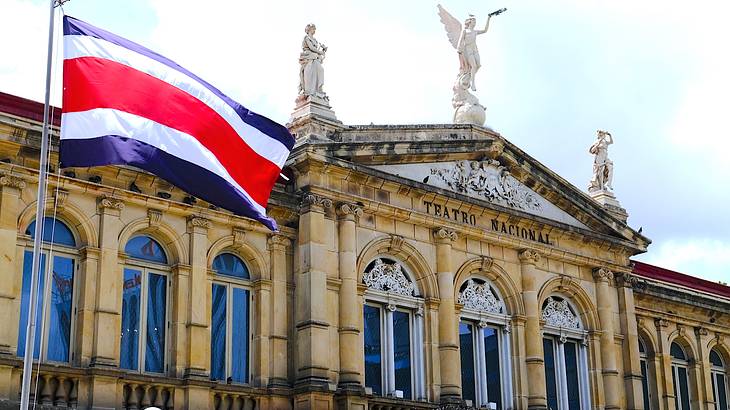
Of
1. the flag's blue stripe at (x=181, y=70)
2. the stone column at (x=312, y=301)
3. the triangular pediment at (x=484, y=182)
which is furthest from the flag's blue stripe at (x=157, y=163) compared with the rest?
the triangular pediment at (x=484, y=182)

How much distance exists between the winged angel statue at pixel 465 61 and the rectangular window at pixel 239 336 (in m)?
8.03

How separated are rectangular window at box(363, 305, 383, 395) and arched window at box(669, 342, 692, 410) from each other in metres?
12.5

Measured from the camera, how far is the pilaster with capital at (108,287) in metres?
22.3

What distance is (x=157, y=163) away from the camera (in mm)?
17062

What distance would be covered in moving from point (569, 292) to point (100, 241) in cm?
1322

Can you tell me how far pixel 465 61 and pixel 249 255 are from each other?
851 cm

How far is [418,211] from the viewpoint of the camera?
27.6 m

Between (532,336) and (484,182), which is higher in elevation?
(484,182)

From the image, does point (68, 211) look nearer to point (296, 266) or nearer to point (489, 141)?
point (296, 266)

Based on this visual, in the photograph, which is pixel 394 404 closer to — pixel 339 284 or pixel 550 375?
pixel 339 284

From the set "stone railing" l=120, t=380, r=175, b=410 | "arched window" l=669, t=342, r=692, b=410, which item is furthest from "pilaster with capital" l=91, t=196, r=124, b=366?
"arched window" l=669, t=342, r=692, b=410

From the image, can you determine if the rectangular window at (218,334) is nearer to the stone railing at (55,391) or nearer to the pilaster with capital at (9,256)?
the stone railing at (55,391)

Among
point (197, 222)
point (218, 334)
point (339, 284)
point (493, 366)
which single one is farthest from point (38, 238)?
point (493, 366)

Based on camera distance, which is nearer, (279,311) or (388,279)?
(279,311)
